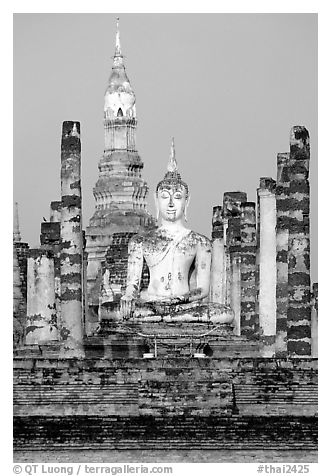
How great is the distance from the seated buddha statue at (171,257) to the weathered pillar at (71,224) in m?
2.03

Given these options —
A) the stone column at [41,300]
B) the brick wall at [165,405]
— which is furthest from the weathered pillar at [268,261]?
the brick wall at [165,405]

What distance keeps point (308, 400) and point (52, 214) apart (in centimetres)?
1326

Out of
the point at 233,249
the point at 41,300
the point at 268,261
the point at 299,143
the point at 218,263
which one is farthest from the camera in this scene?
the point at 218,263

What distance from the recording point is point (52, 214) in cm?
3628

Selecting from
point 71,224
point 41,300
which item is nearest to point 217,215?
point 41,300

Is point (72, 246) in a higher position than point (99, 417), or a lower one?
higher

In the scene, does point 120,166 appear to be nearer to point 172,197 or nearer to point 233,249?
point 233,249

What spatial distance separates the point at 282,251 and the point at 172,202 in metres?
1.71

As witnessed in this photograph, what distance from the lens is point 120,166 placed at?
5062 cm

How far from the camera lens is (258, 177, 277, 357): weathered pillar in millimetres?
30406

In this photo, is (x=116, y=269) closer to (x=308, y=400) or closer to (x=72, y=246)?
(x=72, y=246)

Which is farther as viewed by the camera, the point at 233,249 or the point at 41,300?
the point at 233,249

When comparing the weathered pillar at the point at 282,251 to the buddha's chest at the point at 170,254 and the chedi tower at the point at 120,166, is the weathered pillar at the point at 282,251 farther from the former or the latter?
the chedi tower at the point at 120,166

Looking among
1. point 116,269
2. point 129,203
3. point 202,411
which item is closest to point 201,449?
point 202,411
